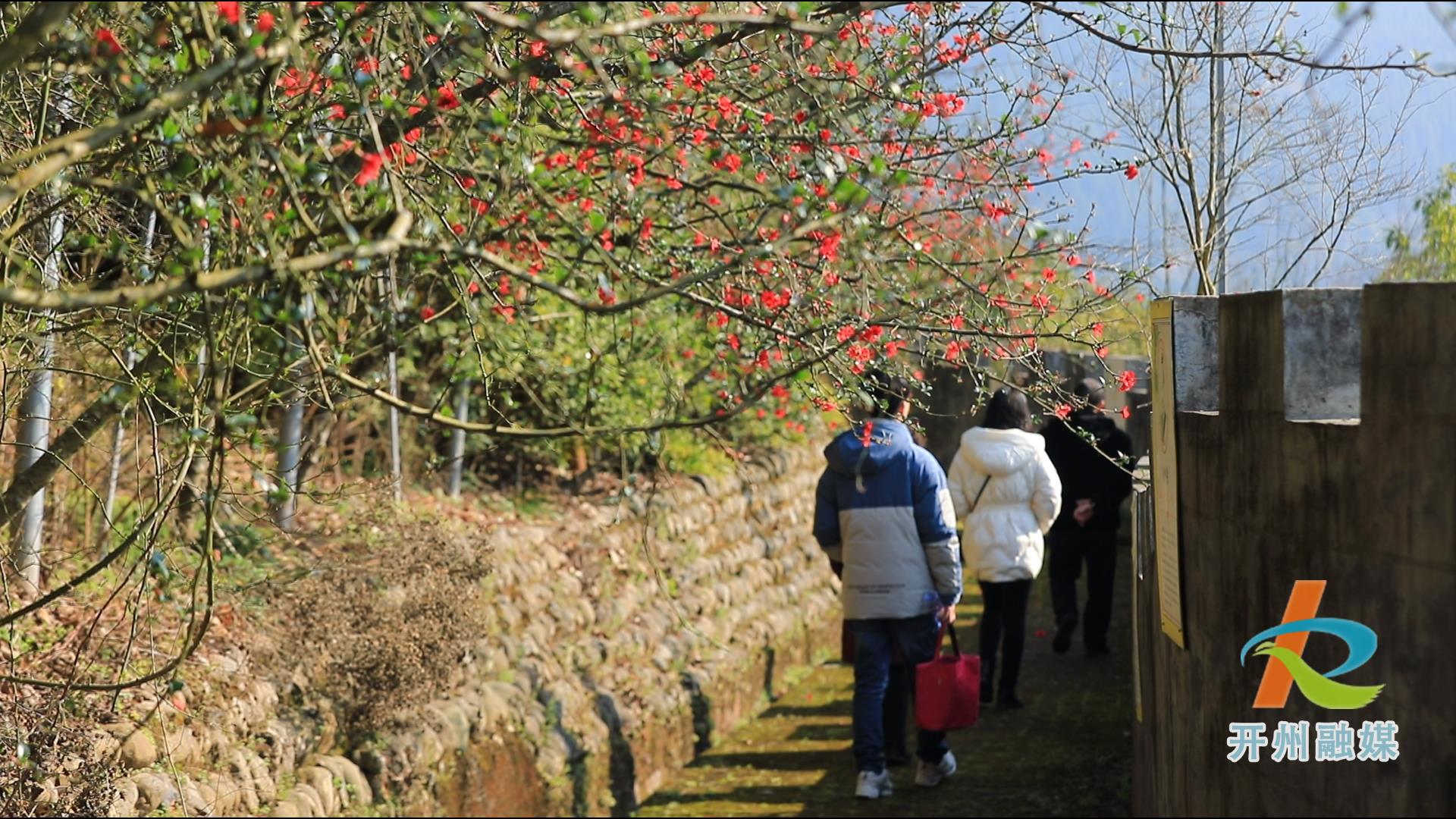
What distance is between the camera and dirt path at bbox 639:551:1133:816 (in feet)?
22.9

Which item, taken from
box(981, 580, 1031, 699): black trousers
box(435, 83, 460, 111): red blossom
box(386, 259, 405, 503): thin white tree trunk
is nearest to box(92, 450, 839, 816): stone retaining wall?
box(386, 259, 405, 503): thin white tree trunk

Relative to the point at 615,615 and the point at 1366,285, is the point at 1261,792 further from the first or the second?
the point at 615,615

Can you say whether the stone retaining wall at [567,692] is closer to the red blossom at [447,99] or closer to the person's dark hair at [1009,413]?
the red blossom at [447,99]

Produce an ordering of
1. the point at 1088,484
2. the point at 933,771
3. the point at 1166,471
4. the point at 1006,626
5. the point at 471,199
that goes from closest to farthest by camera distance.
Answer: the point at 471,199 → the point at 1166,471 → the point at 933,771 → the point at 1006,626 → the point at 1088,484

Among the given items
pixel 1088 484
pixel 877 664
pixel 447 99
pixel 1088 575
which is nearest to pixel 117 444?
pixel 447 99

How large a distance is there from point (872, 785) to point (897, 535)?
118 cm

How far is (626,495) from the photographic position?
10.8 ft

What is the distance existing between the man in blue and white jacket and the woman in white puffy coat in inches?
29.9

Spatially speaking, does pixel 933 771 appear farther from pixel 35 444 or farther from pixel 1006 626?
pixel 35 444

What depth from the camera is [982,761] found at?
24.8 feet

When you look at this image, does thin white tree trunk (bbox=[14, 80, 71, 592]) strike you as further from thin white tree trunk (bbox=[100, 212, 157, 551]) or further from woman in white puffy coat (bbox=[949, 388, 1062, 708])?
A: woman in white puffy coat (bbox=[949, 388, 1062, 708])

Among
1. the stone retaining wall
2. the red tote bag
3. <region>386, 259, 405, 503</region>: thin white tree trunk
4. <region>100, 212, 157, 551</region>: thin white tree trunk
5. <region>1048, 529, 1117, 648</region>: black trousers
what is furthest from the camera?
<region>1048, 529, 1117, 648</region>: black trousers

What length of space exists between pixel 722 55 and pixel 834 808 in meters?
3.63

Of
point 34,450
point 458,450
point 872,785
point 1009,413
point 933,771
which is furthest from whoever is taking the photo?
point 458,450
